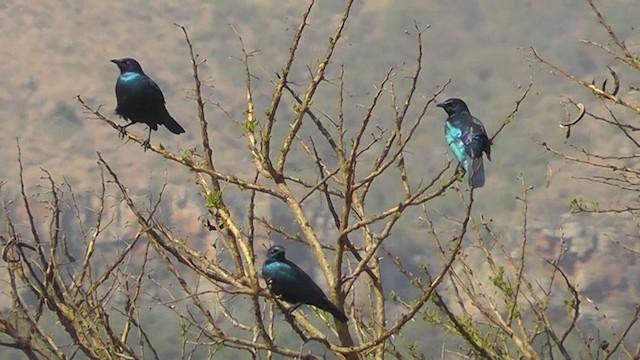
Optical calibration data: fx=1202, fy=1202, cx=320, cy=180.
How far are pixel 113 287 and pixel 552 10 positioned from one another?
252 feet

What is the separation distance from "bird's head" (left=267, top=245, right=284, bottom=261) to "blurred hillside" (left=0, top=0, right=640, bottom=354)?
137 ft

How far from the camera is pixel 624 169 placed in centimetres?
716

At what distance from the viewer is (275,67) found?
5569 cm

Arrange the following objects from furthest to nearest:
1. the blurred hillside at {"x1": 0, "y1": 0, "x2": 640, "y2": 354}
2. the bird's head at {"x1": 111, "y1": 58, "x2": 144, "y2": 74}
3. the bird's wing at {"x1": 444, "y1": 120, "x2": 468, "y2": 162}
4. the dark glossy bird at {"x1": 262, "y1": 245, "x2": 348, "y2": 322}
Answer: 1. the blurred hillside at {"x1": 0, "y1": 0, "x2": 640, "y2": 354}
2. the bird's head at {"x1": 111, "y1": 58, "x2": 144, "y2": 74}
3. the bird's wing at {"x1": 444, "y1": 120, "x2": 468, "y2": 162}
4. the dark glossy bird at {"x1": 262, "y1": 245, "x2": 348, "y2": 322}

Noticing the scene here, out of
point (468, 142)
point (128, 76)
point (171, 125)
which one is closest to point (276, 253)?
point (468, 142)

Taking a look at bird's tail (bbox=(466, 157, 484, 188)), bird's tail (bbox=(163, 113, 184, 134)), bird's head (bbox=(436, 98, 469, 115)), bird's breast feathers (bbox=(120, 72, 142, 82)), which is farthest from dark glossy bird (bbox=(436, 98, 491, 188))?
bird's breast feathers (bbox=(120, 72, 142, 82))

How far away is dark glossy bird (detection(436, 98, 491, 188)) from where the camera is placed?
22.7ft

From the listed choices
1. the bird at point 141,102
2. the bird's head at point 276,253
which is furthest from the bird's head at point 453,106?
the bird's head at point 276,253

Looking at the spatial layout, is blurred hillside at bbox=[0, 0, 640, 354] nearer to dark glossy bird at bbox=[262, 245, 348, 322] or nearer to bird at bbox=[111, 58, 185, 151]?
bird at bbox=[111, 58, 185, 151]

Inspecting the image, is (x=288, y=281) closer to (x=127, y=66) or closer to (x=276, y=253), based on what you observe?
(x=276, y=253)

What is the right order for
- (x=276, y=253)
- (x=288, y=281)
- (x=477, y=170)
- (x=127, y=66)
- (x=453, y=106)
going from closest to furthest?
(x=288, y=281) < (x=276, y=253) < (x=477, y=170) < (x=453, y=106) < (x=127, y=66)

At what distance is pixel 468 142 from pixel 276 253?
1381mm

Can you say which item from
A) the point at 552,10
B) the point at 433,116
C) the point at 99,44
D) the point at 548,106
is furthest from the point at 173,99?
the point at 552,10

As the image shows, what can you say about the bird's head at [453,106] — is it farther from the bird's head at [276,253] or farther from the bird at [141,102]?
the bird's head at [276,253]
